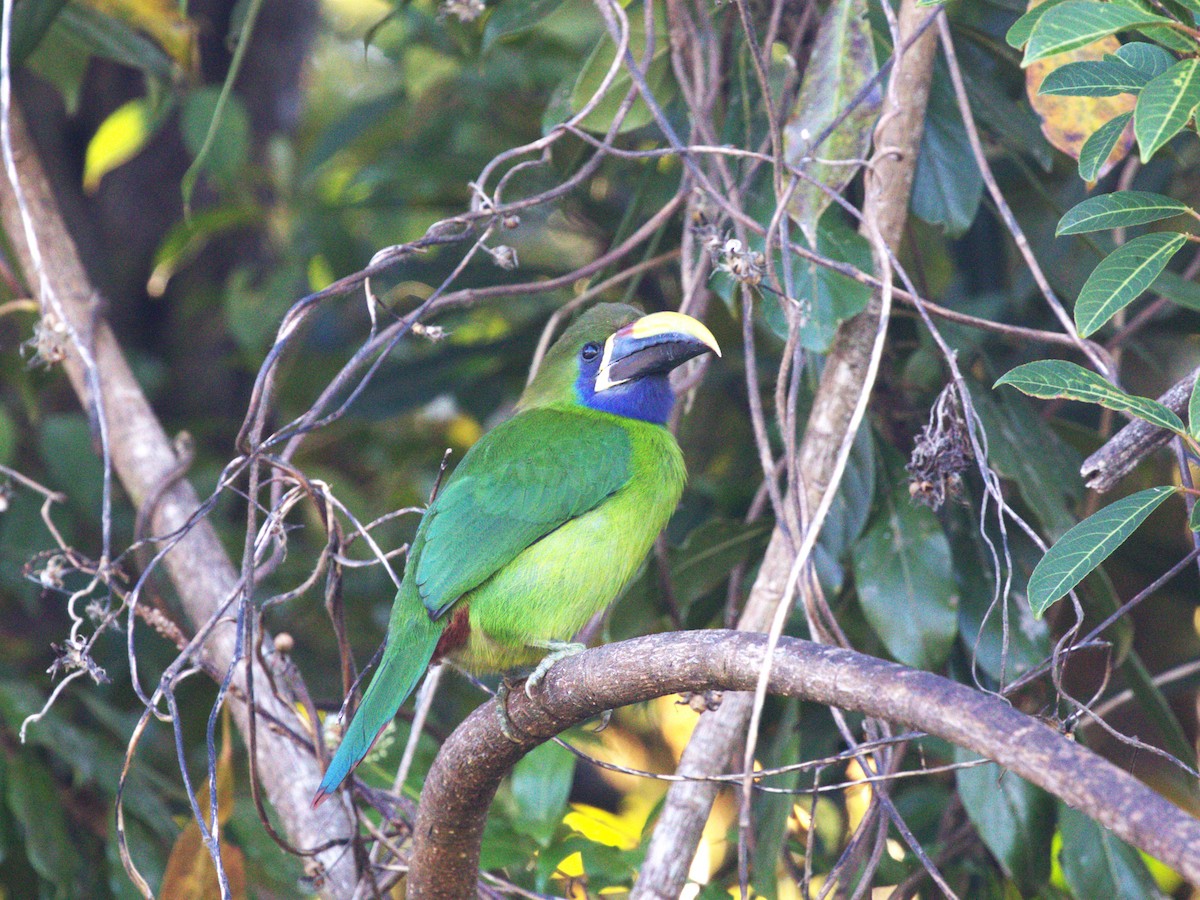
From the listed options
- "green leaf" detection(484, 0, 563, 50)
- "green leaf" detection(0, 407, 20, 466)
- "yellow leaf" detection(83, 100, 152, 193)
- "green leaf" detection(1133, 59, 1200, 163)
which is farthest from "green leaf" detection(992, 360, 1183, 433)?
"yellow leaf" detection(83, 100, 152, 193)

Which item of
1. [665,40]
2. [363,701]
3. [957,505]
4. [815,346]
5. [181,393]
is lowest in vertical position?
[181,393]

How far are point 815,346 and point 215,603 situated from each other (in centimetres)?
152

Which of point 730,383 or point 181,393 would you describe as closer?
point 730,383

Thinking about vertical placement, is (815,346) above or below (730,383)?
above

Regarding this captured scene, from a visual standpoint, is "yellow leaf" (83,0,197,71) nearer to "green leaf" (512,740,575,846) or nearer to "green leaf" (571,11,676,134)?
"green leaf" (571,11,676,134)

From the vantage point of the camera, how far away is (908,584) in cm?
269

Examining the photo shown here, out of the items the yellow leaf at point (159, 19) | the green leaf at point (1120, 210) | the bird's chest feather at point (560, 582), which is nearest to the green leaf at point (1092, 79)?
the green leaf at point (1120, 210)

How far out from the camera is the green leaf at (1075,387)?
1770 millimetres

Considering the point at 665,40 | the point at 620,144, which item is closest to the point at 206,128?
the point at 620,144

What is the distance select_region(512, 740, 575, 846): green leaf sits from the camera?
2758 millimetres

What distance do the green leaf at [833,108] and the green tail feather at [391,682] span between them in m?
1.11

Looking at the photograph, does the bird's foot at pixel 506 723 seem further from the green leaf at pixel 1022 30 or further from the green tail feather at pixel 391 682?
the green leaf at pixel 1022 30

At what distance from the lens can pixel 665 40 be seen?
292 cm

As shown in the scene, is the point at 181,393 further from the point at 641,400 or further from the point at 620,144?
the point at 641,400
